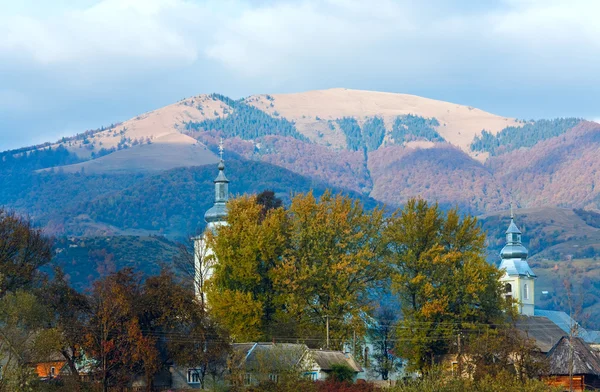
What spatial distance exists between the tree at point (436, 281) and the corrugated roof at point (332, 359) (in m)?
5.40

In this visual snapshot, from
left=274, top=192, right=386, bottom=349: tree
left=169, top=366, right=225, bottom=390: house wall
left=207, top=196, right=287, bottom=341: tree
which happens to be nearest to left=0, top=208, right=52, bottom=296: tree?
left=169, top=366, right=225, bottom=390: house wall

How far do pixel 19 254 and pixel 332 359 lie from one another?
2129 centimetres

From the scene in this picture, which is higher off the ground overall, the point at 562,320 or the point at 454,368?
the point at 562,320

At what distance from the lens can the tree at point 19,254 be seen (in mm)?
69312

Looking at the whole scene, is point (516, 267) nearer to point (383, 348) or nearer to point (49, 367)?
point (383, 348)

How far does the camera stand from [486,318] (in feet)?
252

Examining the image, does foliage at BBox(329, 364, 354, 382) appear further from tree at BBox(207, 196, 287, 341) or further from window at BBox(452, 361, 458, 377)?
window at BBox(452, 361, 458, 377)

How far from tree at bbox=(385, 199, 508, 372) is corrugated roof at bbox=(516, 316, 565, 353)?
1610cm

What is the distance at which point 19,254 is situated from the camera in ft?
239

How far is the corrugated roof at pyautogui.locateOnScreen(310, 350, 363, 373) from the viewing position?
226ft

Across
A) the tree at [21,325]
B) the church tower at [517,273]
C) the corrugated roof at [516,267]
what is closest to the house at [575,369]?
the tree at [21,325]

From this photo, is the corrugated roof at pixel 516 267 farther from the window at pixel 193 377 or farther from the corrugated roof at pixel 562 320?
the window at pixel 193 377

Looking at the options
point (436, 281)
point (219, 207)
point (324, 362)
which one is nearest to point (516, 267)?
point (219, 207)

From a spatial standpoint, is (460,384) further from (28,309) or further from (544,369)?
(28,309)
